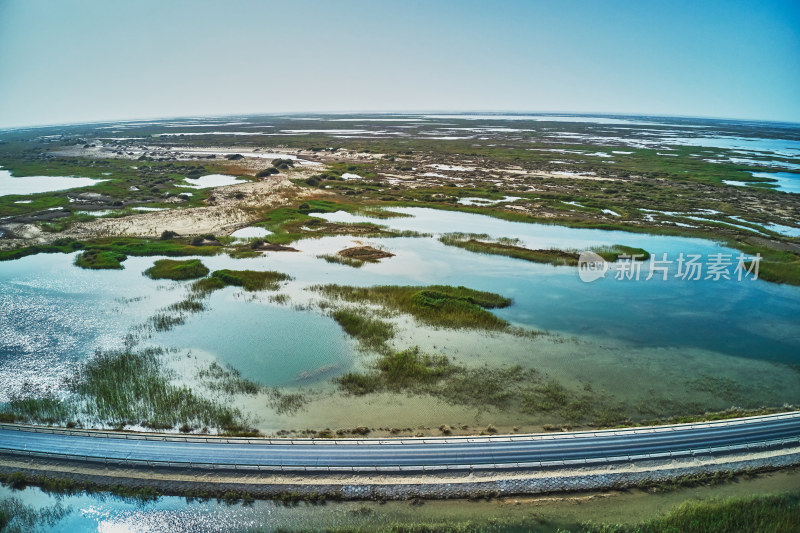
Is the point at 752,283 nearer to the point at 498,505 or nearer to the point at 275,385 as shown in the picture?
the point at 498,505

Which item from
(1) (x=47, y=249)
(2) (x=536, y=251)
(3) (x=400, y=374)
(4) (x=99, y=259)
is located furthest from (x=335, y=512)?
(1) (x=47, y=249)

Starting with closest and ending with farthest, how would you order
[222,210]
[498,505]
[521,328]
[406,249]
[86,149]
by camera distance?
[498,505] < [521,328] < [406,249] < [222,210] < [86,149]

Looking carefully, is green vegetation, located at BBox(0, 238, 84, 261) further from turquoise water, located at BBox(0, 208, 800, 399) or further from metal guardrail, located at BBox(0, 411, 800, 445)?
metal guardrail, located at BBox(0, 411, 800, 445)

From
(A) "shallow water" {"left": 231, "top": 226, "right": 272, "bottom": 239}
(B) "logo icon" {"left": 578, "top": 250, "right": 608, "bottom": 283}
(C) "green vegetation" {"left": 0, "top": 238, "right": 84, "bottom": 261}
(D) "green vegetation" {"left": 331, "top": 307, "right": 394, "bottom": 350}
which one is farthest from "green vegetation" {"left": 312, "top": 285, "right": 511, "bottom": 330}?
(C) "green vegetation" {"left": 0, "top": 238, "right": 84, "bottom": 261}

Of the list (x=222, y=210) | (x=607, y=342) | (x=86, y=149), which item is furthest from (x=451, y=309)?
(x=86, y=149)

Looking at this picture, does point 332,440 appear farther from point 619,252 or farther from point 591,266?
point 619,252

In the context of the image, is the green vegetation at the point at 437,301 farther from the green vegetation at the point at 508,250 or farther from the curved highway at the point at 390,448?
the curved highway at the point at 390,448
